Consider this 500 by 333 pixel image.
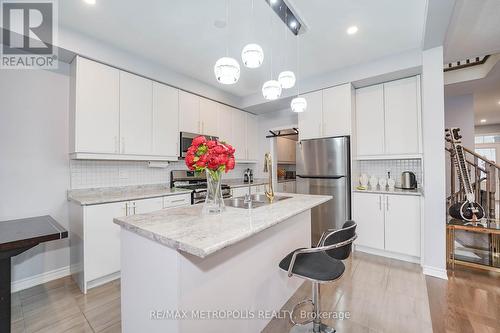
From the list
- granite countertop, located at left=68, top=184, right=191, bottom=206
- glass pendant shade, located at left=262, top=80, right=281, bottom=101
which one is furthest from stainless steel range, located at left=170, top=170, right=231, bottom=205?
glass pendant shade, located at left=262, top=80, right=281, bottom=101

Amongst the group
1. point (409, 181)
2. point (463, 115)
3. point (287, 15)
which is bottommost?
point (409, 181)

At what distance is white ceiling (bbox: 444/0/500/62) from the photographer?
6.36ft

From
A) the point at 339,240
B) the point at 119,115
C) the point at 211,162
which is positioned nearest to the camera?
the point at 339,240

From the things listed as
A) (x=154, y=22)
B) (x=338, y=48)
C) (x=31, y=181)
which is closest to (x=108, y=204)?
(x=31, y=181)

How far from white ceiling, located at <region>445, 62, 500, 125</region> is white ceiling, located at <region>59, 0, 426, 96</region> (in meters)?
1.96

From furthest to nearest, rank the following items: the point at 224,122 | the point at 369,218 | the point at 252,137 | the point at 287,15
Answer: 1. the point at 252,137
2. the point at 224,122
3. the point at 369,218
4. the point at 287,15

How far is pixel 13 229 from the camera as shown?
1720 mm

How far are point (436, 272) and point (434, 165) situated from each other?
120 centimetres

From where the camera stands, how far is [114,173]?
2.94 metres

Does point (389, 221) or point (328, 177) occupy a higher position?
point (328, 177)

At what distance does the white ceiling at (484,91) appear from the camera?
356 centimetres

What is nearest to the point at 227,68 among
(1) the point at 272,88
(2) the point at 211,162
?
(1) the point at 272,88

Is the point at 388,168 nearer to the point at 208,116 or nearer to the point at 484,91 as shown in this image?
the point at 484,91

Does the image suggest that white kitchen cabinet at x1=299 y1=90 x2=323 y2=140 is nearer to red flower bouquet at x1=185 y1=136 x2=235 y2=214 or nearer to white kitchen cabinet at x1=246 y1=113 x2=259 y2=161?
white kitchen cabinet at x1=246 y1=113 x2=259 y2=161
